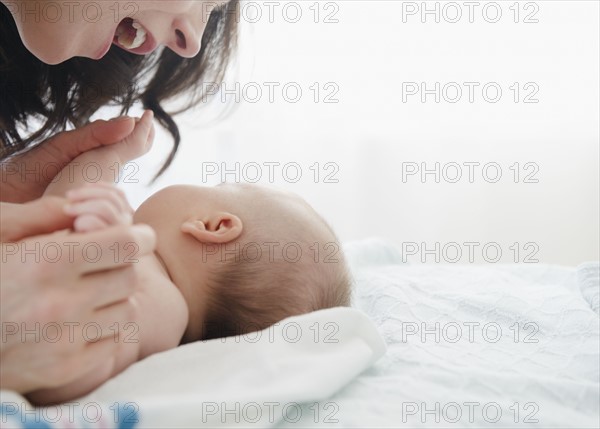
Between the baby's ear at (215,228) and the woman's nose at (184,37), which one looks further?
the woman's nose at (184,37)

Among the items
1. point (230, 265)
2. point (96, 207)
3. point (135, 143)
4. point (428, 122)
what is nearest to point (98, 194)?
point (96, 207)

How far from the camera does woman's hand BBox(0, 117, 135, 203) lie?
116 centimetres

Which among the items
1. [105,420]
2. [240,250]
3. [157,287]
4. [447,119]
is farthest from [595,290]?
[447,119]

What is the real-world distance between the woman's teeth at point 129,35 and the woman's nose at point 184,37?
2.6 inches

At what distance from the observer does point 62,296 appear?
2.09 ft

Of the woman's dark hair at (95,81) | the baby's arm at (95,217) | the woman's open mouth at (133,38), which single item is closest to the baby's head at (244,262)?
the baby's arm at (95,217)

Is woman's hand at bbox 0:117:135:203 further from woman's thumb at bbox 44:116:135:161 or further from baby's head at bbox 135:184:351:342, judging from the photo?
baby's head at bbox 135:184:351:342

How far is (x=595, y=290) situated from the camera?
112 cm

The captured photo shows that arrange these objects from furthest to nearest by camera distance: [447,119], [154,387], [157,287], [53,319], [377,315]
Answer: [447,119] → [377,315] → [157,287] → [154,387] → [53,319]

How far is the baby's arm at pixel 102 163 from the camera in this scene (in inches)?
43.5

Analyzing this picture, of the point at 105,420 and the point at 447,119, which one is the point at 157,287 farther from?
the point at 447,119

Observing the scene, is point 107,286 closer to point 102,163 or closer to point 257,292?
point 257,292

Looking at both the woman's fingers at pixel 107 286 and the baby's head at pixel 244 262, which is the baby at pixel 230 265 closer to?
the baby's head at pixel 244 262

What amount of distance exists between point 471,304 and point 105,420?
0.64 meters
